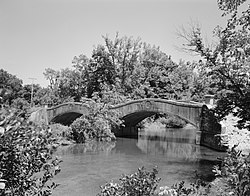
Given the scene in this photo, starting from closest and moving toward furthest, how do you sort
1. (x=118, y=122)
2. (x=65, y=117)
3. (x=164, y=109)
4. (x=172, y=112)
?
(x=172, y=112), (x=164, y=109), (x=118, y=122), (x=65, y=117)

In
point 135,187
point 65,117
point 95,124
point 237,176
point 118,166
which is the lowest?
point 118,166

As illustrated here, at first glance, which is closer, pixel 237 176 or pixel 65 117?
pixel 237 176

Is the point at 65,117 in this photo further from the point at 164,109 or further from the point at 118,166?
the point at 118,166

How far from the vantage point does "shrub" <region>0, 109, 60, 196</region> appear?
6.84ft

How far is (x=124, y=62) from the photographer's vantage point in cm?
3212

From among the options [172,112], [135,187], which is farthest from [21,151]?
[172,112]

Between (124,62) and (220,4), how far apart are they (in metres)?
26.2

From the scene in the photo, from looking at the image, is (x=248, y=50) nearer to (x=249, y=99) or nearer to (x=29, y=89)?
(x=249, y=99)

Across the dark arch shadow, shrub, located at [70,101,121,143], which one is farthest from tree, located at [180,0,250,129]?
the dark arch shadow

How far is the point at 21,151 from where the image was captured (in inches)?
90.1

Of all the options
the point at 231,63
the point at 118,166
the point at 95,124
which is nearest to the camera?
the point at 231,63

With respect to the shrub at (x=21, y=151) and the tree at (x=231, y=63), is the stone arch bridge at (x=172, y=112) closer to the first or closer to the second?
the tree at (x=231, y=63)

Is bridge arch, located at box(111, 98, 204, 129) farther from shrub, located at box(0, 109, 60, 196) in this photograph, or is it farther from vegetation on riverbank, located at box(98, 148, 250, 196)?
shrub, located at box(0, 109, 60, 196)

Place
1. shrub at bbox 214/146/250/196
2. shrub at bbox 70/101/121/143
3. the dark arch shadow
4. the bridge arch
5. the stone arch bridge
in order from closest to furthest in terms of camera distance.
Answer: shrub at bbox 214/146/250/196
the stone arch bridge
the bridge arch
shrub at bbox 70/101/121/143
the dark arch shadow
